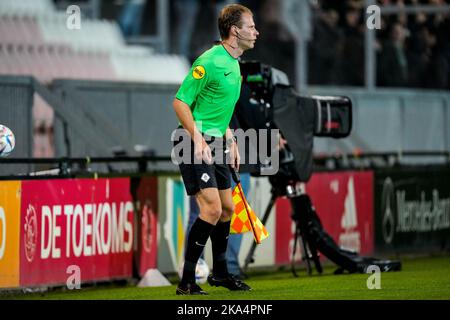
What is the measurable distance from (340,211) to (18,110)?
405 cm

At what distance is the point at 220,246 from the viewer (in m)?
10.3

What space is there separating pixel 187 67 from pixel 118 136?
462 centimetres

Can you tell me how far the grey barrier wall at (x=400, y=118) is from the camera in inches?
824

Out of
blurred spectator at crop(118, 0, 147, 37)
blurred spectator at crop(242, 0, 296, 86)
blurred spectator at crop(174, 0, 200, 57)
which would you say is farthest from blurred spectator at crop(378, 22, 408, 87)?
blurred spectator at crop(118, 0, 147, 37)

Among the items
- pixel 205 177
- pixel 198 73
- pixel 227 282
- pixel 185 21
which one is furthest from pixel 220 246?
pixel 185 21

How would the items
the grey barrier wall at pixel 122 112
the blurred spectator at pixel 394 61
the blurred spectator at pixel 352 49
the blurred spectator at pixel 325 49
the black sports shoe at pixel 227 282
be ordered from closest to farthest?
the black sports shoe at pixel 227 282 < the grey barrier wall at pixel 122 112 < the blurred spectator at pixel 325 49 < the blurred spectator at pixel 352 49 < the blurred spectator at pixel 394 61

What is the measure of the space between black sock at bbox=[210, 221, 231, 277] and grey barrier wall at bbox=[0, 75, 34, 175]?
3.74m

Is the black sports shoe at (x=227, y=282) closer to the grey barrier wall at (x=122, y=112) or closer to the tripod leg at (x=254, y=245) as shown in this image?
the tripod leg at (x=254, y=245)

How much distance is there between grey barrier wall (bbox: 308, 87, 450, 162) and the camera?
2094cm

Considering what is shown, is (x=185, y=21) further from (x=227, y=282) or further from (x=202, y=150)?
(x=202, y=150)

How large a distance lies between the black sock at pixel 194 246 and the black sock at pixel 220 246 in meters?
0.29

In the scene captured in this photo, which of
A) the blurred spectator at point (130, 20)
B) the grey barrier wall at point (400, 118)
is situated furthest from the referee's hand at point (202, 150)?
the blurred spectator at point (130, 20)

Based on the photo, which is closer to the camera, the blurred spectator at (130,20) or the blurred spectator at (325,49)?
the blurred spectator at (130,20)
